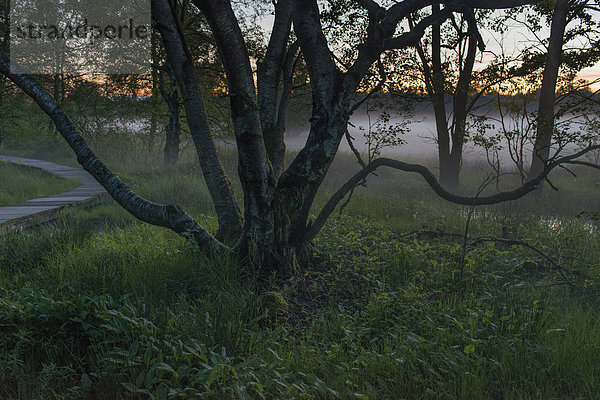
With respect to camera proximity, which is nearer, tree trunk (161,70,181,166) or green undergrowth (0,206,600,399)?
green undergrowth (0,206,600,399)

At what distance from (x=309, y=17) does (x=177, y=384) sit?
3.65 m

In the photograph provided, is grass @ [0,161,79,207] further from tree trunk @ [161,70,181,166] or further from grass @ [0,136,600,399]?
grass @ [0,136,600,399]

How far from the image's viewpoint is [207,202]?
29.6ft

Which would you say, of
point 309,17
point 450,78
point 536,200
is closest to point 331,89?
point 309,17

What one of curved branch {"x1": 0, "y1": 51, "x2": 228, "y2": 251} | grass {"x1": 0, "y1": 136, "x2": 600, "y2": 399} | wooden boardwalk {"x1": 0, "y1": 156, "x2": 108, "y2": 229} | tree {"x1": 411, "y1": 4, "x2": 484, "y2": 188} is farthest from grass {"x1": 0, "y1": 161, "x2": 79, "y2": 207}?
tree {"x1": 411, "y1": 4, "x2": 484, "y2": 188}

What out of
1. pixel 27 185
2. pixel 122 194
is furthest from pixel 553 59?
pixel 27 185

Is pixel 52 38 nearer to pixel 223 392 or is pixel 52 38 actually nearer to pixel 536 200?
pixel 536 200

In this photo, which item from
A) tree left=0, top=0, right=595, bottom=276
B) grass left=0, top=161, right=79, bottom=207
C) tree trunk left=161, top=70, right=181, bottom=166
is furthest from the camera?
tree trunk left=161, top=70, right=181, bottom=166

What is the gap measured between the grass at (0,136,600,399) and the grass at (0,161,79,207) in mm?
4434

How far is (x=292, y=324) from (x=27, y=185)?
981 centimetres

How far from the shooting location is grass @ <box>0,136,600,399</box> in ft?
8.32

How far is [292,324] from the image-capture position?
3.47m

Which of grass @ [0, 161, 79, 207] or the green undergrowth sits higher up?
grass @ [0, 161, 79, 207]

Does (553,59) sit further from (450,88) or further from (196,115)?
(196,115)
